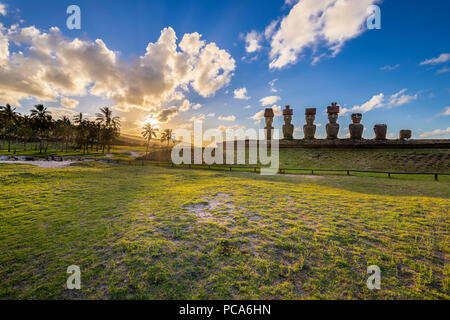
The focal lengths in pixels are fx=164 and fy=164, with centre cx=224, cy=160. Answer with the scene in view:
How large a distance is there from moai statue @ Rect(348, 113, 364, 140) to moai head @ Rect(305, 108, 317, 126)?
7.79 meters

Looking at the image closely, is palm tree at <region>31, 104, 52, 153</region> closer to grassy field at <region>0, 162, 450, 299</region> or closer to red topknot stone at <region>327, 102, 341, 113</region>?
grassy field at <region>0, 162, 450, 299</region>

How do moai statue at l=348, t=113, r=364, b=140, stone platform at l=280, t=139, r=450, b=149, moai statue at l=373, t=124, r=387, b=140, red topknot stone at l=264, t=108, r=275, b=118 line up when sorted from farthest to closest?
1. red topknot stone at l=264, t=108, r=275, b=118
2. moai statue at l=348, t=113, r=364, b=140
3. moai statue at l=373, t=124, r=387, b=140
4. stone platform at l=280, t=139, r=450, b=149

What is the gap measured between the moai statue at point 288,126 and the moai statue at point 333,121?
7.99m

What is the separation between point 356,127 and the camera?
119 feet

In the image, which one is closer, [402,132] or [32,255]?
[32,255]

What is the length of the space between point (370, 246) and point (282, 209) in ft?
11.1

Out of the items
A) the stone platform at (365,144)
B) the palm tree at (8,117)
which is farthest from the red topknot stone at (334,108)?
the palm tree at (8,117)

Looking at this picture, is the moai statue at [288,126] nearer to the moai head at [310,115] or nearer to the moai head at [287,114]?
the moai head at [287,114]

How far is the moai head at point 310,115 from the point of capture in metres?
39.5

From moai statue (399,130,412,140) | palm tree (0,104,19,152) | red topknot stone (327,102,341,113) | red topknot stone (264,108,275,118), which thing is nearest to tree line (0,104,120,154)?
palm tree (0,104,19,152)

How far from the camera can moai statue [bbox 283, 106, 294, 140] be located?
41.4 m
